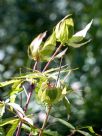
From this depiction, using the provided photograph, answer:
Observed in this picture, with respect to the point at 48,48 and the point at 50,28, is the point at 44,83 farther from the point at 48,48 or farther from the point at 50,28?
the point at 50,28

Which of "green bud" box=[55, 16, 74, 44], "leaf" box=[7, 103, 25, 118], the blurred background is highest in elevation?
the blurred background

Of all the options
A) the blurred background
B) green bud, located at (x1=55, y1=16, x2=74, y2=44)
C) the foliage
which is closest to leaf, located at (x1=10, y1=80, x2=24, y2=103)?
the foliage

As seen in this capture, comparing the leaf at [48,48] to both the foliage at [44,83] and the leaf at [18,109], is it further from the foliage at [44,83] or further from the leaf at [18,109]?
the leaf at [18,109]

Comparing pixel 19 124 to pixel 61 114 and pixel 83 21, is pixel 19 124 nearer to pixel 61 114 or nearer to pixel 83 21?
pixel 61 114

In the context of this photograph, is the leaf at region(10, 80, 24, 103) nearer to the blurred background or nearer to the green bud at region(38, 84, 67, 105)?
the green bud at region(38, 84, 67, 105)

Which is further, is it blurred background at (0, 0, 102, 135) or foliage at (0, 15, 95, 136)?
blurred background at (0, 0, 102, 135)

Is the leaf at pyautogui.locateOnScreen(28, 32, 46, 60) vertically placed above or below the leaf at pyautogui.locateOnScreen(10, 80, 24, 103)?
above

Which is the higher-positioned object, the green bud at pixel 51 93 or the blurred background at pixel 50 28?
the blurred background at pixel 50 28

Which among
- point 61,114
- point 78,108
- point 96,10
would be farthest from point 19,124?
point 96,10

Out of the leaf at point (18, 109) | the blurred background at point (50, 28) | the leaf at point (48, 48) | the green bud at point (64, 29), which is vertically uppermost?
the blurred background at point (50, 28)

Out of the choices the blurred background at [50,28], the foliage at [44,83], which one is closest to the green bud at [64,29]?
the foliage at [44,83]

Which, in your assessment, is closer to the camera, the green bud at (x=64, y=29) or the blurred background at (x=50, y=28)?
the green bud at (x=64, y=29)
